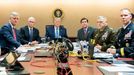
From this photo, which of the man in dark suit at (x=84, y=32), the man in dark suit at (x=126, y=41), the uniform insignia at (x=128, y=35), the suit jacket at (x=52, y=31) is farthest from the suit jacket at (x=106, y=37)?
the suit jacket at (x=52, y=31)

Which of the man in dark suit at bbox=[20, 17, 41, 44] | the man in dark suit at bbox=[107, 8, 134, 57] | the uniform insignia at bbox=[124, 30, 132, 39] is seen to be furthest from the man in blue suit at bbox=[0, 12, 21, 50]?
the uniform insignia at bbox=[124, 30, 132, 39]

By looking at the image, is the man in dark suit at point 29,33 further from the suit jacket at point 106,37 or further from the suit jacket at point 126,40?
the suit jacket at point 126,40

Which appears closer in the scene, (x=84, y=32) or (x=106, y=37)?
(x=106, y=37)

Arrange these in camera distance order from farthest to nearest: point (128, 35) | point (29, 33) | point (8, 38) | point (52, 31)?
point (52, 31) → point (29, 33) → point (8, 38) → point (128, 35)

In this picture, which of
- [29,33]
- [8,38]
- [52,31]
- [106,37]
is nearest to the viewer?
[8,38]

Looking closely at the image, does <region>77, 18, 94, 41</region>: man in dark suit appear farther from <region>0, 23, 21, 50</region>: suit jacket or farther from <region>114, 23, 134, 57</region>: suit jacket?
<region>114, 23, 134, 57</region>: suit jacket

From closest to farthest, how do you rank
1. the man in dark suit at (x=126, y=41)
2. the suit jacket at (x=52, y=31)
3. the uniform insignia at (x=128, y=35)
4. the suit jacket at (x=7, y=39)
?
the man in dark suit at (x=126, y=41) < the uniform insignia at (x=128, y=35) < the suit jacket at (x=7, y=39) < the suit jacket at (x=52, y=31)

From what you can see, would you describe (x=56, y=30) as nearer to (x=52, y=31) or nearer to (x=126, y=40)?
(x=52, y=31)

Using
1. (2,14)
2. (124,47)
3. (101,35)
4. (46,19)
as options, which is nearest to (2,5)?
(2,14)

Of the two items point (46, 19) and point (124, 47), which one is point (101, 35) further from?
point (46, 19)

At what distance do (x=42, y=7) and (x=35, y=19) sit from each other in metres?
0.39

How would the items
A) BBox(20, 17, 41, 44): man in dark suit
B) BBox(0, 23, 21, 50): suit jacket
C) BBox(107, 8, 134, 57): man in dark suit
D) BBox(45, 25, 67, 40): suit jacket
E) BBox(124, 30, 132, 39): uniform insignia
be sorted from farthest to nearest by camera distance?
BBox(45, 25, 67, 40): suit jacket → BBox(20, 17, 41, 44): man in dark suit → BBox(0, 23, 21, 50): suit jacket → BBox(124, 30, 132, 39): uniform insignia → BBox(107, 8, 134, 57): man in dark suit

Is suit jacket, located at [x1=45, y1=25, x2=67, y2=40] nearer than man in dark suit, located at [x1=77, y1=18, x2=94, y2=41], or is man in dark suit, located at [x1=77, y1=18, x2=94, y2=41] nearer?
man in dark suit, located at [x1=77, y1=18, x2=94, y2=41]

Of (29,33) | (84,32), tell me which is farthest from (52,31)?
(84,32)
